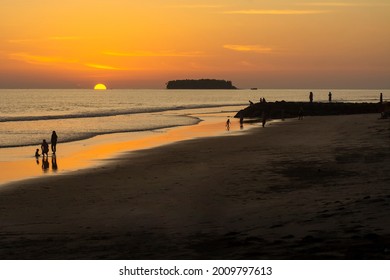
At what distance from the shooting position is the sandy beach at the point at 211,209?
10273 millimetres

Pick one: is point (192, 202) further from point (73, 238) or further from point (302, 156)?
point (302, 156)

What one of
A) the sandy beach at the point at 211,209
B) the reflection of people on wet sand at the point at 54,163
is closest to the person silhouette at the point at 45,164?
the reflection of people on wet sand at the point at 54,163

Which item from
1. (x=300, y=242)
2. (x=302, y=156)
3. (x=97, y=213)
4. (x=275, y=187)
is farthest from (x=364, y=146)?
→ (x=300, y=242)

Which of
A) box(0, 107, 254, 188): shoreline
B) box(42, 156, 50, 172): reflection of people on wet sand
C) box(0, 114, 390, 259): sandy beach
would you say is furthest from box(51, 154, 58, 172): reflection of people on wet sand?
box(0, 114, 390, 259): sandy beach

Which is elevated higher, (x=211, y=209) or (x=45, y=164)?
(x=211, y=209)

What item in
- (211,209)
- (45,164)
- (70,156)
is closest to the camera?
(211,209)

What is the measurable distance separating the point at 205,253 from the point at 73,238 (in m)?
3.72

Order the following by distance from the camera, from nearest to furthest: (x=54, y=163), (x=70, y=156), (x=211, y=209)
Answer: (x=211, y=209)
(x=54, y=163)
(x=70, y=156)

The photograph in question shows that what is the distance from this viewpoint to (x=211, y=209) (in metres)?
15.0

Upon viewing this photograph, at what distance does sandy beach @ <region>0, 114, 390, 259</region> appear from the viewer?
10.3m

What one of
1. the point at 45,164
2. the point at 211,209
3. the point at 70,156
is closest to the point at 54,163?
the point at 45,164

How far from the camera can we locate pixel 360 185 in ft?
52.9

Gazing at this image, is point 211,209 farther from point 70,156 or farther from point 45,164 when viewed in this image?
point 70,156

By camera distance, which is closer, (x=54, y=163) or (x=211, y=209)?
(x=211, y=209)
